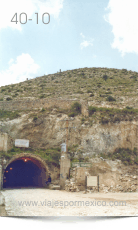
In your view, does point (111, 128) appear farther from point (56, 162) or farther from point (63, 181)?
point (63, 181)

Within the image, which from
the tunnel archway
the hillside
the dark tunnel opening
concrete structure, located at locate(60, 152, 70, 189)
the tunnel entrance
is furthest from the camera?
the hillside

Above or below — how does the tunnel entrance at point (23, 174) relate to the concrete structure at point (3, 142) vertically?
below

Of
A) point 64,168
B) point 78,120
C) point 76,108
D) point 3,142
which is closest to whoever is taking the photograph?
point 64,168

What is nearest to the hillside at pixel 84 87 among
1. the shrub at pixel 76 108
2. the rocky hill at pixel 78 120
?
the rocky hill at pixel 78 120

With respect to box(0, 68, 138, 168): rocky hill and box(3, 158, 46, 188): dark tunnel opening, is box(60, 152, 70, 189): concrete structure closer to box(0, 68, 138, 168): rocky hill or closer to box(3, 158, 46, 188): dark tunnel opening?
box(0, 68, 138, 168): rocky hill

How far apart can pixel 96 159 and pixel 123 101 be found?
1657 cm

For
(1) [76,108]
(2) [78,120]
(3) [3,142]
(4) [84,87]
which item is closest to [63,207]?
(3) [3,142]

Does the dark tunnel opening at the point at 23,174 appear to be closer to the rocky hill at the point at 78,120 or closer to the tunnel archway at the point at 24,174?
the tunnel archway at the point at 24,174

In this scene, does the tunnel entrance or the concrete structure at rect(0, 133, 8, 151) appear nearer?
the concrete structure at rect(0, 133, 8, 151)

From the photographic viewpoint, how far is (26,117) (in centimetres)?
2919

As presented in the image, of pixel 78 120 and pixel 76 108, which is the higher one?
pixel 76 108

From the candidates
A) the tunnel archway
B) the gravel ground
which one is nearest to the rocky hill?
the tunnel archway

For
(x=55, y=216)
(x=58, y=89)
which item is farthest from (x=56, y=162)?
(x=58, y=89)

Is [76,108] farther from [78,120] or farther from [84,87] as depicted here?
[84,87]
